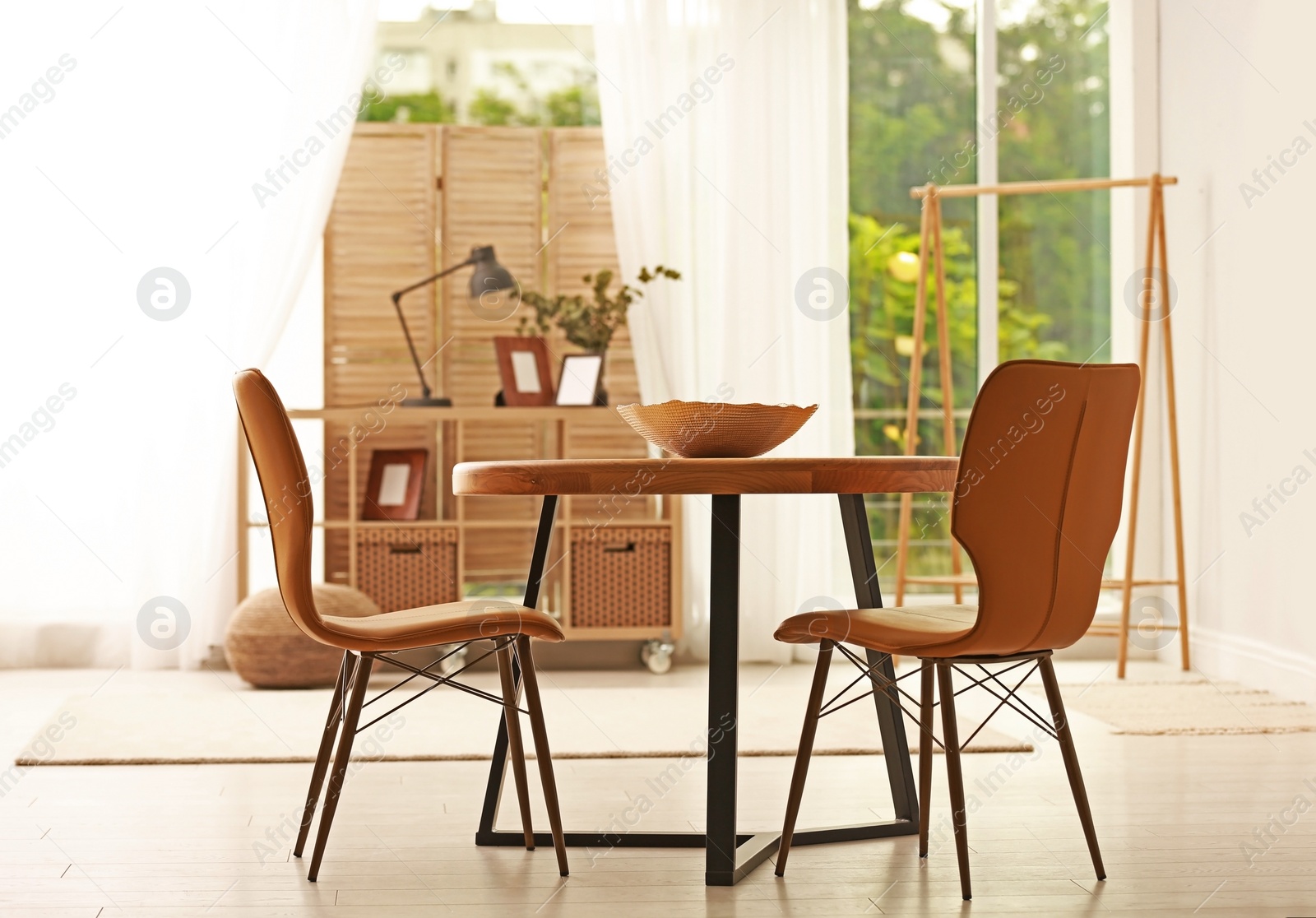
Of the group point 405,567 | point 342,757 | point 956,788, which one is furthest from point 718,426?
point 405,567

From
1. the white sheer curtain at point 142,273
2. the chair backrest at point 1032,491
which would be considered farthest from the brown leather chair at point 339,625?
the white sheer curtain at point 142,273

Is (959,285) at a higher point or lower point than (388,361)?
higher

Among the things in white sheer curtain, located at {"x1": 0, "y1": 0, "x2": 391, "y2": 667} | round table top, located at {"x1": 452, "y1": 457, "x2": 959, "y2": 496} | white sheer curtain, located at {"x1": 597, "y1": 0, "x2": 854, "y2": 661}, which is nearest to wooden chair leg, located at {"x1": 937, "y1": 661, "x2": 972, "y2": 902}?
round table top, located at {"x1": 452, "y1": 457, "x2": 959, "y2": 496}

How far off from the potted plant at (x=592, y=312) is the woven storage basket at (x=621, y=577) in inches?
21.0

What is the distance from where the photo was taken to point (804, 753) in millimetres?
2053

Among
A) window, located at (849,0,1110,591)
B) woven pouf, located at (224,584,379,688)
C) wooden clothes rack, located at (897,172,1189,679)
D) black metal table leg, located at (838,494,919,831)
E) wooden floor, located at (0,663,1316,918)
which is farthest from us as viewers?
window, located at (849,0,1110,591)

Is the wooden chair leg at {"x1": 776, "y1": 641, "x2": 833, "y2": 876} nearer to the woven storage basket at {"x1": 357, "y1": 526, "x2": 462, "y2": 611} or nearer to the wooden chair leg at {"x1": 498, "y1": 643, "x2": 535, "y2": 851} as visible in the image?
the wooden chair leg at {"x1": 498, "y1": 643, "x2": 535, "y2": 851}

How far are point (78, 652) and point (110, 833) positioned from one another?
2279 mm

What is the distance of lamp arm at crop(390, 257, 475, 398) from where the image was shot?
4.36 m

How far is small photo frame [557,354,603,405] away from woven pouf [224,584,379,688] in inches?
38.8

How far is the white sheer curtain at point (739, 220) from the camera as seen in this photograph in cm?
447

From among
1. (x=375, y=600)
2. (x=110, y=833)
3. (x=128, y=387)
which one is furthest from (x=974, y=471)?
(x=128, y=387)

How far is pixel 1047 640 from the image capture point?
1929 millimetres

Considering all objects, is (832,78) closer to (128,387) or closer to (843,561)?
(843,561)
